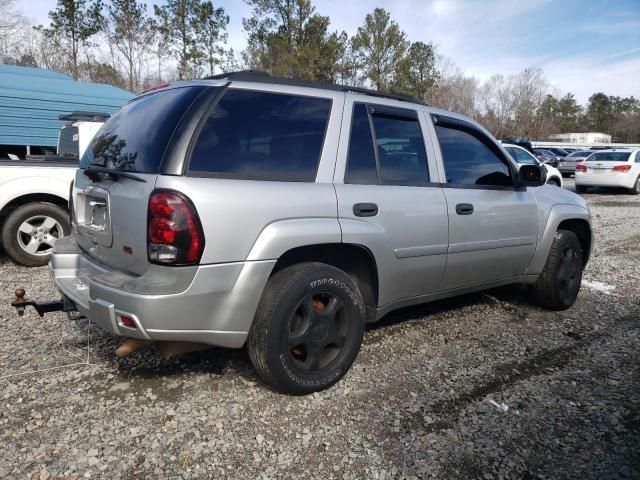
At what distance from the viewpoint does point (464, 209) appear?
353 cm

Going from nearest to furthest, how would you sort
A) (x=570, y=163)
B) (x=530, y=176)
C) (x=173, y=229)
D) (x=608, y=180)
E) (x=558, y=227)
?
1. (x=173, y=229)
2. (x=530, y=176)
3. (x=558, y=227)
4. (x=608, y=180)
5. (x=570, y=163)

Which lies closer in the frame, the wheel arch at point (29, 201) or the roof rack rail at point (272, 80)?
the roof rack rail at point (272, 80)

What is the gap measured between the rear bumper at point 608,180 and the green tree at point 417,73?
82.5ft

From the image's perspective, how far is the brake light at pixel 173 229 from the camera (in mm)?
2305

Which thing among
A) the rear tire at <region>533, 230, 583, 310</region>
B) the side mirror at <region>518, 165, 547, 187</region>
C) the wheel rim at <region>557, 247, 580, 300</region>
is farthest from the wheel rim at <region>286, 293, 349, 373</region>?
A: the wheel rim at <region>557, 247, 580, 300</region>

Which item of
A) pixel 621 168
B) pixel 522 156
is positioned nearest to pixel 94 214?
pixel 522 156

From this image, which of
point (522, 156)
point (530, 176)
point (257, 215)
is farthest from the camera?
point (522, 156)

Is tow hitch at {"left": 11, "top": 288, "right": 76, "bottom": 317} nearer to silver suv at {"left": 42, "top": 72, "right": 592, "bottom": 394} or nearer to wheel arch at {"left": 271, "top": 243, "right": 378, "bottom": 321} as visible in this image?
silver suv at {"left": 42, "top": 72, "right": 592, "bottom": 394}

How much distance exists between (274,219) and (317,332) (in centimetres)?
75

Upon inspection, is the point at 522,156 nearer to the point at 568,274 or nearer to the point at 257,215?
the point at 568,274

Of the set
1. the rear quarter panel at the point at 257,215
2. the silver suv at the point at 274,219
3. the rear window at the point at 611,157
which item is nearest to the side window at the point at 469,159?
the silver suv at the point at 274,219

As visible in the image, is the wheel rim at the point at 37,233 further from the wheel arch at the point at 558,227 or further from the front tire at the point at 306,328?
the wheel arch at the point at 558,227

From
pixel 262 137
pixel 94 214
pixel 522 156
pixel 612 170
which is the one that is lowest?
pixel 94 214

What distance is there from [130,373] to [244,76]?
6.75 feet
